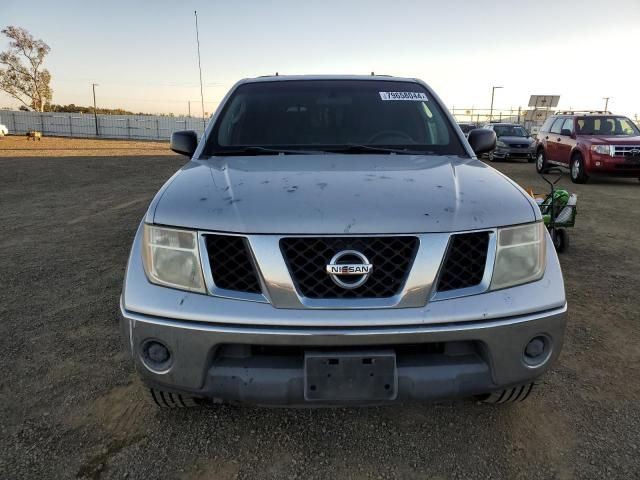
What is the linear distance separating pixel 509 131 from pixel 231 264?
18980 mm

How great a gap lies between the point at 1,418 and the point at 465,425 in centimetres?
225

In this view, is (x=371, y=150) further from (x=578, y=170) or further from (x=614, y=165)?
(x=578, y=170)

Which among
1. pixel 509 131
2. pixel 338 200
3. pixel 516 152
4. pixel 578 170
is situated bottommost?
pixel 578 170

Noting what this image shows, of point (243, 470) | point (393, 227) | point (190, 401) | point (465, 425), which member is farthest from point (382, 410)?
point (393, 227)

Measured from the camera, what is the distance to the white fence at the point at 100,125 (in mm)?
38688

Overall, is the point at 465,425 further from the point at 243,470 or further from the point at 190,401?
the point at 190,401

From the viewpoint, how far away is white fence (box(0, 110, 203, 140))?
38.7 meters

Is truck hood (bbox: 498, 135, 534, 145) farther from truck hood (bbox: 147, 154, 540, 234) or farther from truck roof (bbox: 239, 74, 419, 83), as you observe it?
truck hood (bbox: 147, 154, 540, 234)

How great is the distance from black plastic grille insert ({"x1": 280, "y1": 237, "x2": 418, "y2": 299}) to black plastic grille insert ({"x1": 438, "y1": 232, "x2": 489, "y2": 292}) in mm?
147

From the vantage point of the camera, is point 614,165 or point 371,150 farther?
point 614,165

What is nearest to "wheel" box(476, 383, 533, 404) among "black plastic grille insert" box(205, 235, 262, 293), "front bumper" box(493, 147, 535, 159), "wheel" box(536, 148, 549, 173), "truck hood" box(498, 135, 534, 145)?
"black plastic grille insert" box(205, 235, 262, 293)

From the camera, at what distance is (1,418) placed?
2320 millimetres

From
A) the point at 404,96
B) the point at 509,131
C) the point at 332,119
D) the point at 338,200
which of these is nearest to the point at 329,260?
the point at 338,200

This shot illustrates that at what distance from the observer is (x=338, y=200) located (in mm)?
1850
